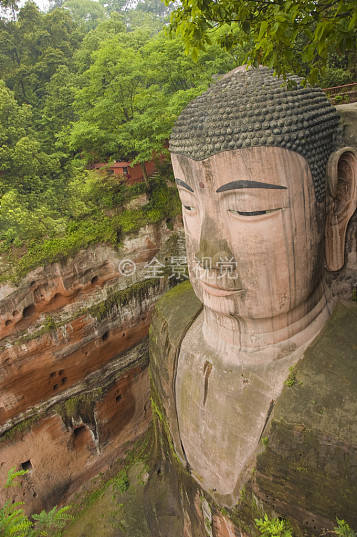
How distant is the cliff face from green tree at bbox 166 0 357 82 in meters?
6.45

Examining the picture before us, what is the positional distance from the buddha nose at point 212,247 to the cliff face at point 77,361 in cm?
557

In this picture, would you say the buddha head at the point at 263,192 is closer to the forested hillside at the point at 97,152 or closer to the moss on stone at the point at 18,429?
the forested hillside at the point at 97,152

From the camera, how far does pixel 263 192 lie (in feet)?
13.7

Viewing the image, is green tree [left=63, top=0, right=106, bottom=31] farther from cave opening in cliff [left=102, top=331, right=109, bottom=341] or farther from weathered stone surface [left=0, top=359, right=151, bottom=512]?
weathered stone surface [left=0, top=359, right=151, bottom=512]

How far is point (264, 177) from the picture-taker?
4133 mm

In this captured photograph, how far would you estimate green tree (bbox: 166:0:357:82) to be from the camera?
3182 millimetres

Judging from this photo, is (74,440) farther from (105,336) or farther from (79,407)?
(105,336)

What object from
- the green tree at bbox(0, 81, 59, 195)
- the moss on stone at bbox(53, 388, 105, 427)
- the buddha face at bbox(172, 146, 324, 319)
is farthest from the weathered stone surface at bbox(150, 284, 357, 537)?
the green tree at bbox(0, 81, 59, 195)

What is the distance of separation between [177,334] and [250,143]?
10.2 ft

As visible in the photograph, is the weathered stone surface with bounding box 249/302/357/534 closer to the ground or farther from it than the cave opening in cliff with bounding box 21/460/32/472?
farther from it

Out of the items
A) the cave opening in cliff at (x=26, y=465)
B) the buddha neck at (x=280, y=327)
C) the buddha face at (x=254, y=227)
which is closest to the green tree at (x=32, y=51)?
the cave opening in cliff at (x=26, y=465)

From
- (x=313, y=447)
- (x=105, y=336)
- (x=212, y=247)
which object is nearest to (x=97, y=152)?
(x=105, y=336)

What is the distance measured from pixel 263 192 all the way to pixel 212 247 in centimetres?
82

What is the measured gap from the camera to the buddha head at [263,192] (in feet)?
13.6
